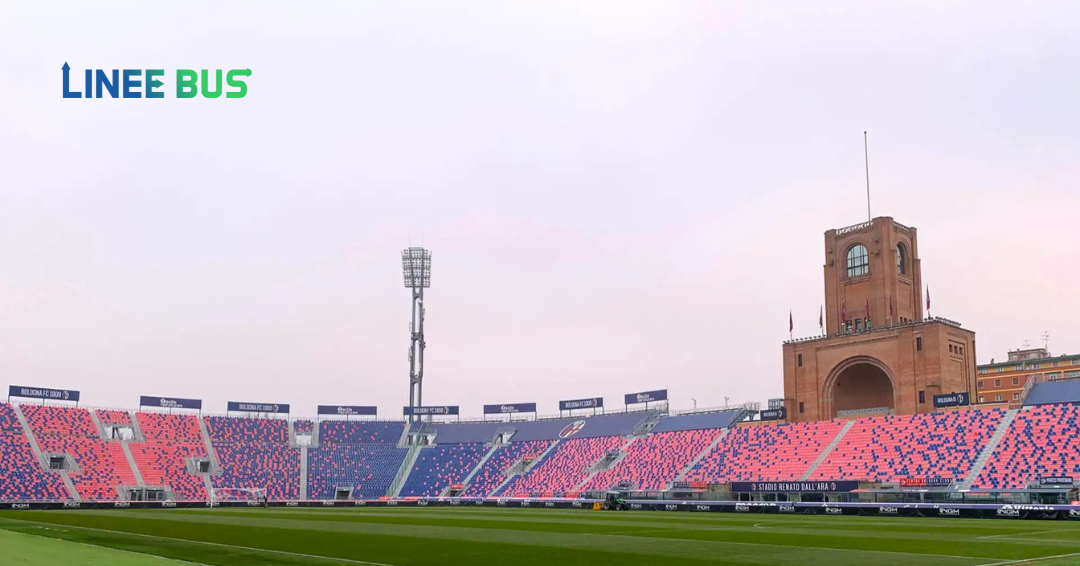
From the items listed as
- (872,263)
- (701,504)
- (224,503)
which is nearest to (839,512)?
(701,504)

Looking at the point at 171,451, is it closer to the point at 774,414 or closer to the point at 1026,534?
the point at 774,414

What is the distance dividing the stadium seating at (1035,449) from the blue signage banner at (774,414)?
2389 cm

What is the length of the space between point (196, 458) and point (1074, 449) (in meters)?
85.1

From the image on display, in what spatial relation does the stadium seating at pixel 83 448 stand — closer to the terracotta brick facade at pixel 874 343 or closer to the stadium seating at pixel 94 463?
the stadium seating at pixel 94 463

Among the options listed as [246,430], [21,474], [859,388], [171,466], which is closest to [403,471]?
[246,430]

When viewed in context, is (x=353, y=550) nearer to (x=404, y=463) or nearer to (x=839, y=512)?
(x=839, y=512)

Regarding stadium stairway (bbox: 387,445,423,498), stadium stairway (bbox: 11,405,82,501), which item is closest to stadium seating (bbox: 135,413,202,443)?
stadium stairway (bbox: 11,405,82,501)

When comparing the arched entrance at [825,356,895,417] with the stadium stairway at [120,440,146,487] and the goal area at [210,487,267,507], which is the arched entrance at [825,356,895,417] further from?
the stadium stairway at [120,440,146,487]

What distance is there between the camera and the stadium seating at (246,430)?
10956 cm

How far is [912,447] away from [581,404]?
4962cm

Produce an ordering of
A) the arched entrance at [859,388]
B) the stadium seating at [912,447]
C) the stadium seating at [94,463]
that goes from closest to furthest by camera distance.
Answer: the stadium seating at [912,447], the arched entrance at [859,388], the stadium seating at [94,463]

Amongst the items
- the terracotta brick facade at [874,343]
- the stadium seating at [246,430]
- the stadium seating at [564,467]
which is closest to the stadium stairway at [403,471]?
the stadium seating at [564,467]

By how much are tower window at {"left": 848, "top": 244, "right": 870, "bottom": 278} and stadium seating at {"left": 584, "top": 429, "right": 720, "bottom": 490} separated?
2073 centimetres

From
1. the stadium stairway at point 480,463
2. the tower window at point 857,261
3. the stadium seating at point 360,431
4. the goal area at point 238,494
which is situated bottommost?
the goal area at point 238,494
